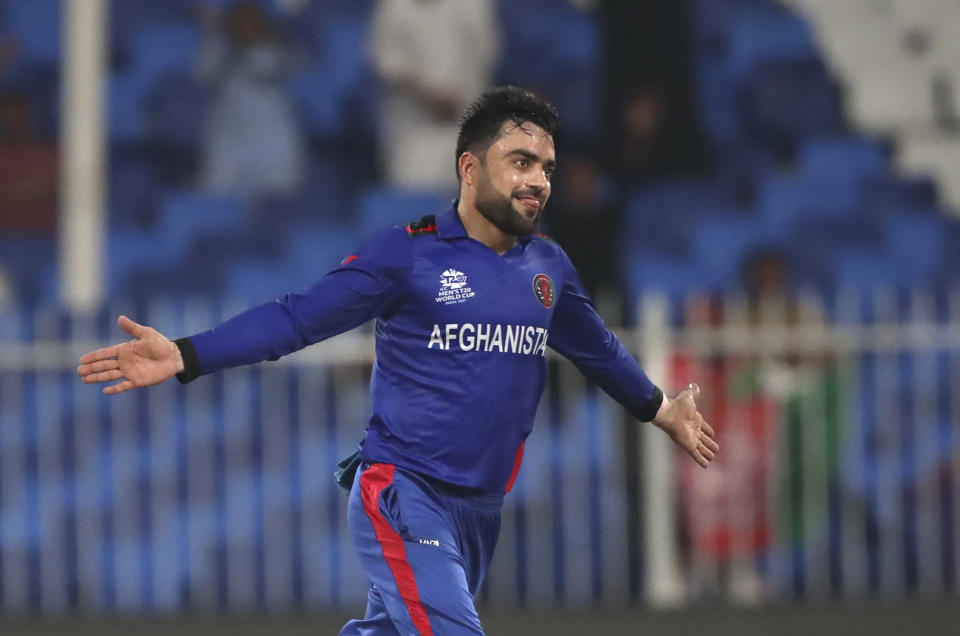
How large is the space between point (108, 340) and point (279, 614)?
6.63ft

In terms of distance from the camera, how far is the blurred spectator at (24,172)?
1113 centimetres

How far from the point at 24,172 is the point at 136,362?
25.6 feet

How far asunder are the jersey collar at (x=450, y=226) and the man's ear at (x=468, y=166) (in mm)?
101

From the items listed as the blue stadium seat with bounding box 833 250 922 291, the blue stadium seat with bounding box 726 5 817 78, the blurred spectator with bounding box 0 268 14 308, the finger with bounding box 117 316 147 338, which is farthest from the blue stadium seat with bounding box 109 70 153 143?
the finger with bounding box 117 316 147 338

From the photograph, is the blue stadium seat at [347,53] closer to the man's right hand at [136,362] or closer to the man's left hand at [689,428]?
the man's left hand at [689,428]

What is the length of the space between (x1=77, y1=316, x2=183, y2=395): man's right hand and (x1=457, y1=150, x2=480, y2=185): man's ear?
1.03 m

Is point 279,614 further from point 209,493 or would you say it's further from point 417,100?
point 417,100

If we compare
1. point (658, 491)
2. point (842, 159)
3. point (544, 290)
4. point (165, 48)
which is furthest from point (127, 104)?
point (544, 290)

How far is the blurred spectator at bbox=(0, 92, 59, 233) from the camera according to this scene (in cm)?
1113

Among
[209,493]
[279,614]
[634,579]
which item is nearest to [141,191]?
[209,493]

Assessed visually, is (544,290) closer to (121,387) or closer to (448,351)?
(448,351)

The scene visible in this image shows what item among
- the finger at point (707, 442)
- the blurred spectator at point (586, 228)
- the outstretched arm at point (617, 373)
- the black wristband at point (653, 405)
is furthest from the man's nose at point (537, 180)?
the blurred spectator at point (586, 228)

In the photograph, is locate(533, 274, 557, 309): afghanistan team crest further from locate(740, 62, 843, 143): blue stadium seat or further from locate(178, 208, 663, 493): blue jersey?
locate(740, 62, 843, 143): blue stadium seat

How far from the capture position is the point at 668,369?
8.95 m
